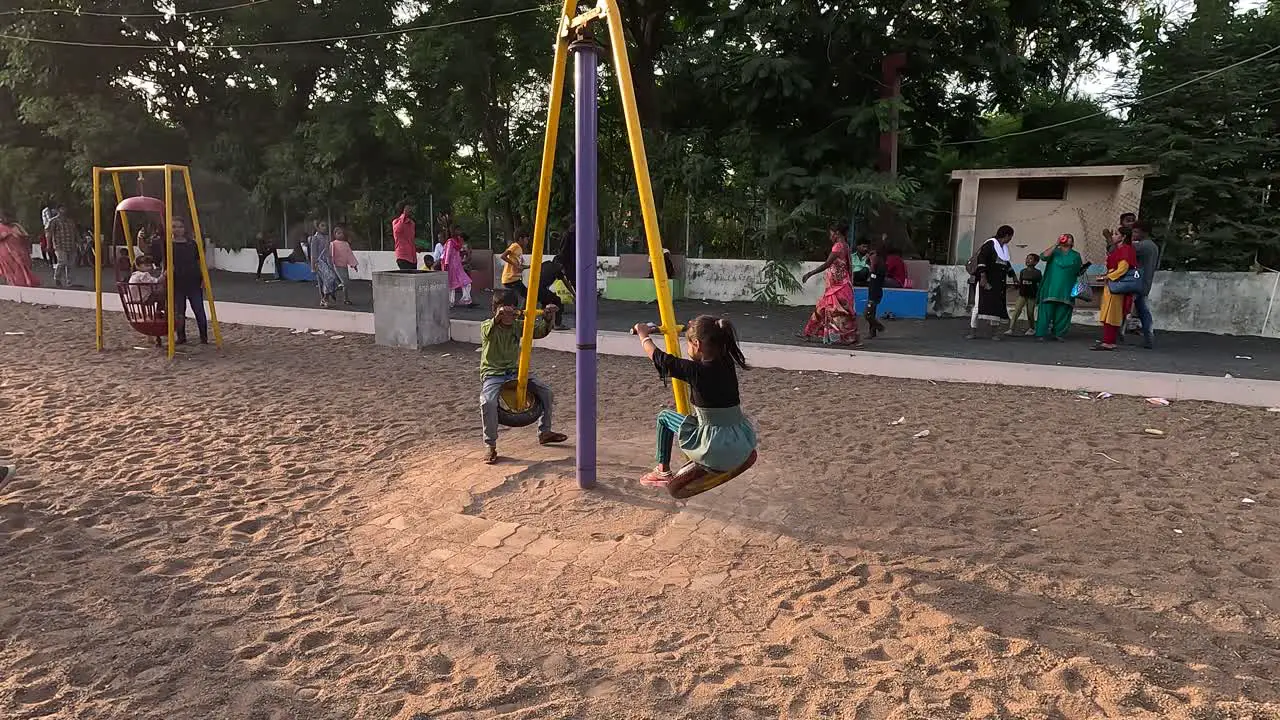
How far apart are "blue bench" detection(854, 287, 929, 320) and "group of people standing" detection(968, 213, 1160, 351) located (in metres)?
1.67

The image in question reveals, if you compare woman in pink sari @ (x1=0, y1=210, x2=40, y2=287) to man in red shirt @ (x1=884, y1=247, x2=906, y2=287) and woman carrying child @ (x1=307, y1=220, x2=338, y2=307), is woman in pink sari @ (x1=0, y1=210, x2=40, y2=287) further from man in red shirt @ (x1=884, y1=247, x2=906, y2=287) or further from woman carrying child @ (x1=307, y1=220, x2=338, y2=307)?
man in red shirt @ (x1=884, y1=247, x2=906, y2=287)

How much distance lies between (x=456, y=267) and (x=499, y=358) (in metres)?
8.71

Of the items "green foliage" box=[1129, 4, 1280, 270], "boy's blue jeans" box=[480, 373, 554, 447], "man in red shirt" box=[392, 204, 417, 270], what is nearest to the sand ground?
"boy's blue jeans" box=[480, 373, 554, 447]

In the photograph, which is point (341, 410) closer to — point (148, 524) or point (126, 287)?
point (148, 524)

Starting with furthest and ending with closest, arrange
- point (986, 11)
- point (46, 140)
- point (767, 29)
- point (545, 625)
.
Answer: point (46, 140) < point (767, 29) < point (986, 11) < point (545, 625)

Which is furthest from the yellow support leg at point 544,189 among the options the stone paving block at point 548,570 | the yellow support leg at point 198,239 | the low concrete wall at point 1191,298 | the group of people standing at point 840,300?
the group of people standing at point 840,300

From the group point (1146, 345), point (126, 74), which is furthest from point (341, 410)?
point (126, 74)

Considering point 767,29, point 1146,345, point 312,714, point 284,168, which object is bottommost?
point 312,714

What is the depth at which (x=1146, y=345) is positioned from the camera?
10.1m

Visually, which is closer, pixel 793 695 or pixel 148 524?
pixel 793 695

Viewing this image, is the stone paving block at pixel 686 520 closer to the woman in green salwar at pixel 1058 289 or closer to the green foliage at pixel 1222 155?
the woman in green salwar at pixel 1058 289

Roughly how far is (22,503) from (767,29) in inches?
529

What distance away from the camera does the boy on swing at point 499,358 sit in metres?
5.27

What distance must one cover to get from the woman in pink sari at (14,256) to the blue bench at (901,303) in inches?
624
